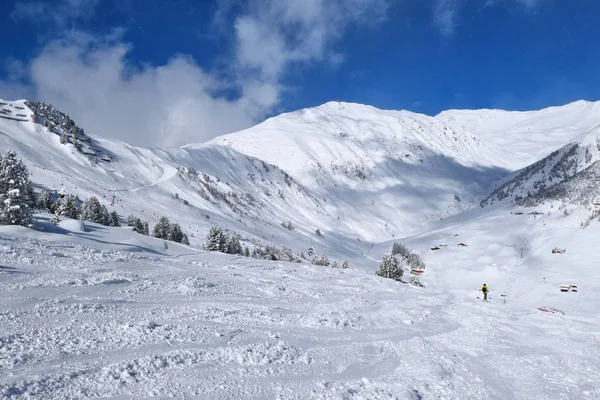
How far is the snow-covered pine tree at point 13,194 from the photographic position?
2706cm

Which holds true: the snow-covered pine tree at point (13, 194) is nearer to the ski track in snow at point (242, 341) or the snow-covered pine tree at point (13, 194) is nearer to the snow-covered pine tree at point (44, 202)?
the ski track in snow at point (242, 341)

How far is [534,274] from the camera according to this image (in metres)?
88.8

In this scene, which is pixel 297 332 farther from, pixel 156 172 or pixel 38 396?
pixel 156 172

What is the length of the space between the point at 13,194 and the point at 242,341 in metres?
25.8

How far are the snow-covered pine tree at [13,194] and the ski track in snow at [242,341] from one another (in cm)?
875

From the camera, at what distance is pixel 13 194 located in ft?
89.9

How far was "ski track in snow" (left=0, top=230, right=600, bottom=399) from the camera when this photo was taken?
25.6ft

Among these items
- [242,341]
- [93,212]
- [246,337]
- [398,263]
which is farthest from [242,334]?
[93,212]

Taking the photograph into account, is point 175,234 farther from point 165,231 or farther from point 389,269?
point 389,269

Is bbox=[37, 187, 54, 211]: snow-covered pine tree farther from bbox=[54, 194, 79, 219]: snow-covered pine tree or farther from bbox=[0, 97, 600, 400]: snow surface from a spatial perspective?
bbox=[0, 97, 600, 400]: snow surface

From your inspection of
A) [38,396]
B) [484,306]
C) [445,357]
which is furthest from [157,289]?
[484,306]

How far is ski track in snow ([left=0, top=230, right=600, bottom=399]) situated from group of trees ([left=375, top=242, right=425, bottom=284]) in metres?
30.3

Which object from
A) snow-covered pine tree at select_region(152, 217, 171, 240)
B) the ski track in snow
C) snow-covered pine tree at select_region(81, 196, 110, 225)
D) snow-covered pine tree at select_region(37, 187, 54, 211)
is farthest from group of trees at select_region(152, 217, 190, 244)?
the ski track in snow

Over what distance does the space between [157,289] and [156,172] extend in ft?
589
